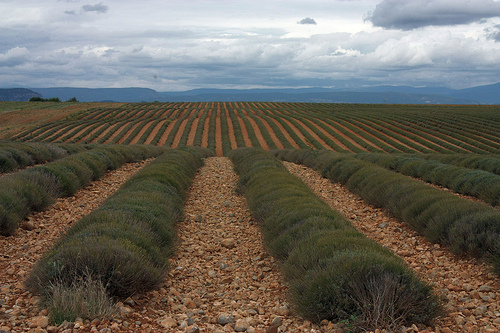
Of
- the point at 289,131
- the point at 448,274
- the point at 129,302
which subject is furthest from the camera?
the point at 289,131

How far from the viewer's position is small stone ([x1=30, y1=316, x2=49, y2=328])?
403 cm

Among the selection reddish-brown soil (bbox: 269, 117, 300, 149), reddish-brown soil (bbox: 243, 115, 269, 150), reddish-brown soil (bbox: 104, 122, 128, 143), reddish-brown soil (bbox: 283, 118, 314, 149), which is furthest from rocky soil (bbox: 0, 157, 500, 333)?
reddish-brown soil (bbox: 104, 122, 128, 143)

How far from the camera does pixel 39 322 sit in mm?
4070

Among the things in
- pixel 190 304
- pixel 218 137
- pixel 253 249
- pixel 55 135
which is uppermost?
pixel 190 304

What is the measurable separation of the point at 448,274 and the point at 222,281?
11.1ft

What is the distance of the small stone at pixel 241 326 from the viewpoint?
14.9 feet

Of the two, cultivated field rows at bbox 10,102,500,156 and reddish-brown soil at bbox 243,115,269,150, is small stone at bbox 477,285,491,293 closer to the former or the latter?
cultivated field rows at bbox 10,102,500,156

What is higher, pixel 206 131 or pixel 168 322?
pixel 168 322

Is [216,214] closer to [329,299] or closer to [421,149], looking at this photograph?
[329,299]

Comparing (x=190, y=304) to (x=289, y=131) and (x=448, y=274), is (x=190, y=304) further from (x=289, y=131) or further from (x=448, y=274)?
(x=289, y=131)

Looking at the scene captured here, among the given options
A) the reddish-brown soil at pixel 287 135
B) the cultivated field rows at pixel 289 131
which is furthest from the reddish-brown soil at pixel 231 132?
the reddish-brown soil at pixel 287 135

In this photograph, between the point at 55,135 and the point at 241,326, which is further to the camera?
the point at 55,135

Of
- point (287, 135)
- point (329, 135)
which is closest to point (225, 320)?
point (287, 135)

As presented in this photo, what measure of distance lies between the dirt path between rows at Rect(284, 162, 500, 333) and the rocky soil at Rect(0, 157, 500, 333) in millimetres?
13
